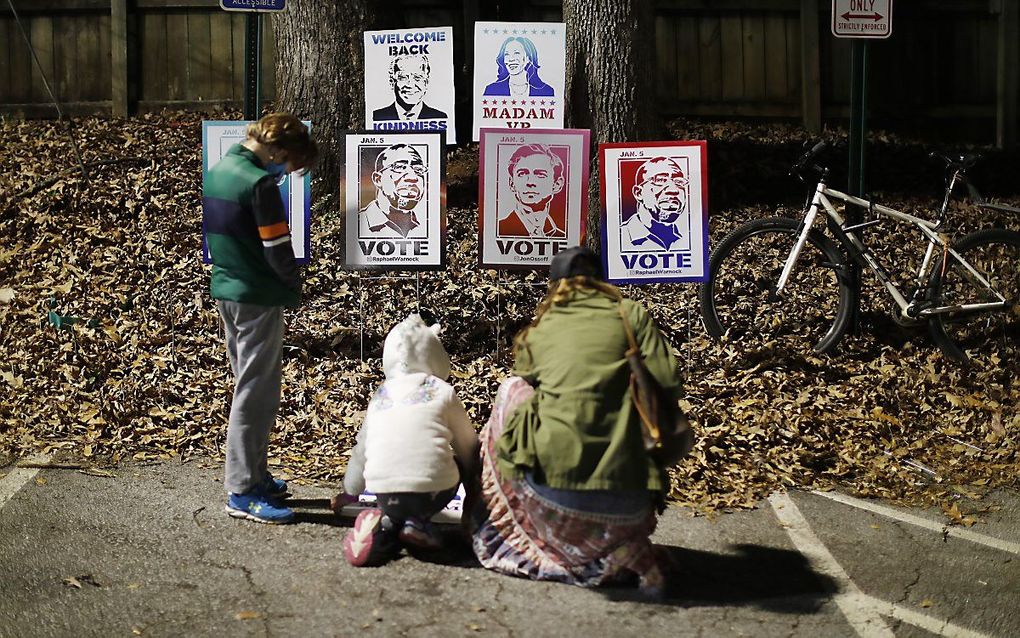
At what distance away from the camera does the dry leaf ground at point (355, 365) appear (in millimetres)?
6785

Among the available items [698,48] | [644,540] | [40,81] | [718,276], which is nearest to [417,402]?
[644,540]

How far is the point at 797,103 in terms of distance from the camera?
12.5 meters

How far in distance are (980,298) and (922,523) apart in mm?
2737

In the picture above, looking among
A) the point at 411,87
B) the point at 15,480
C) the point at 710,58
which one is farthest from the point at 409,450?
the point at 710,58

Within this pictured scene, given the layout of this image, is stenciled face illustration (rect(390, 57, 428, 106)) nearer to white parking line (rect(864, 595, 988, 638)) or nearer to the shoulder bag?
the shoulder bag

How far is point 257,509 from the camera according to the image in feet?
18.9

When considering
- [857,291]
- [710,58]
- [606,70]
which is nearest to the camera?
[857,291]

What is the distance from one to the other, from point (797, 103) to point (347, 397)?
23.1ft

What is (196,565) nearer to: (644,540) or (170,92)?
(644,540)

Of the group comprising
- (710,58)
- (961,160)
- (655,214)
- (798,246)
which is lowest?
(798,246)

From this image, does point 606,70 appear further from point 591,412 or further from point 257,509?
point 591,412

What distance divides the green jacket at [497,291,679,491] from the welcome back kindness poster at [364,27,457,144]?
170 inches

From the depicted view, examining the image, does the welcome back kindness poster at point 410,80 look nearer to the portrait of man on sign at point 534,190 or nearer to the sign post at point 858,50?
the portrait of man on sign at point 534,190

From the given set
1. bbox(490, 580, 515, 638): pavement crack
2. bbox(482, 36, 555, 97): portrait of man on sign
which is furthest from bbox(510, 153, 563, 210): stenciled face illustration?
bbox(490, 580, 515, 638): pavement crack
